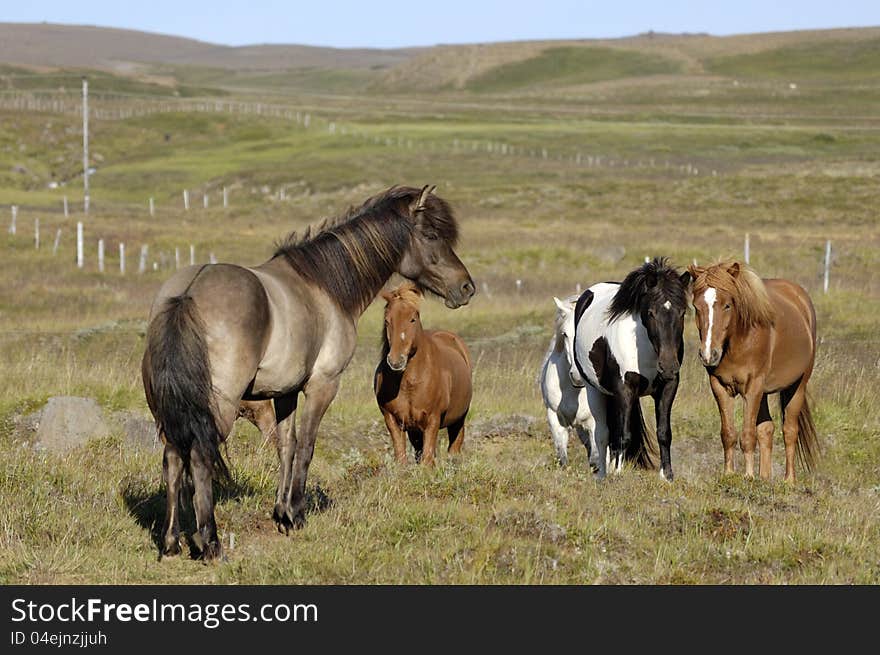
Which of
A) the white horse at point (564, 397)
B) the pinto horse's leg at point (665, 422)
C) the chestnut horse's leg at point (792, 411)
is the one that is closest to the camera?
the pinto horse's leg at point (665, 422)

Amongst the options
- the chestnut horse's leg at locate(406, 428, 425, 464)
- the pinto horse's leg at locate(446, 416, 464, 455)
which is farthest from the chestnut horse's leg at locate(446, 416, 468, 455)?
the chestnut horse's leg at locate(406, 428, 425, 464)

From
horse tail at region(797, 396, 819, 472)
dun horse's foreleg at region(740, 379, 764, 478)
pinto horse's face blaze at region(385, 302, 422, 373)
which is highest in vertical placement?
pinto horse's face blaze at region(385, 302, 422, 373)

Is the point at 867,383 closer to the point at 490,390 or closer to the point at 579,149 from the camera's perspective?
the point at 490,390

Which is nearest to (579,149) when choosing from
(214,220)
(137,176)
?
(137,176)

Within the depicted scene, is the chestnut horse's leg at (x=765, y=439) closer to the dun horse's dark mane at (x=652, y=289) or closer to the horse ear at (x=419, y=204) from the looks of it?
the dun horse's dark mane at (x=652, y=289)

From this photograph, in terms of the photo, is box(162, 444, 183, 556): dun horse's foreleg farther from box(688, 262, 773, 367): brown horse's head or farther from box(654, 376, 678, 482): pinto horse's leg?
box(688, 262, 773, 367): brown horse's head

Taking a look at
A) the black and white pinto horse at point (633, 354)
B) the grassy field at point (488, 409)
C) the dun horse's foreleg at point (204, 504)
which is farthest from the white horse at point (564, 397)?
the dun horse's foreleg at point (204, 504)

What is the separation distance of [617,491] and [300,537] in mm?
2618

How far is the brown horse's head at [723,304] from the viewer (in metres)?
10.2

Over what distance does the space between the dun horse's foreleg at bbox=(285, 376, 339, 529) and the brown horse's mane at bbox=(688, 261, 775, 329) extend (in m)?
3.77

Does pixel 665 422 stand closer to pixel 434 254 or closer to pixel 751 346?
pixel 751 346

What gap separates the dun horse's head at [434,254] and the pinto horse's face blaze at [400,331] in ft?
6.71

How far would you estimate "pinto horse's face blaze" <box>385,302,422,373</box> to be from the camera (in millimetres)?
10930

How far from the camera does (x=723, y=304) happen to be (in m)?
10.3
